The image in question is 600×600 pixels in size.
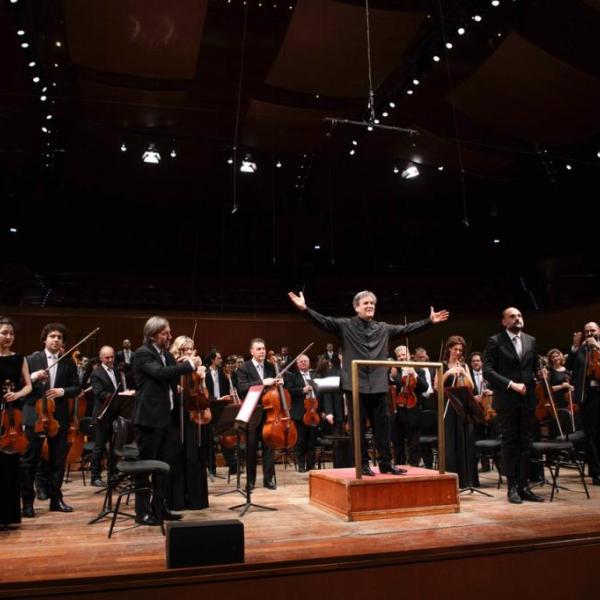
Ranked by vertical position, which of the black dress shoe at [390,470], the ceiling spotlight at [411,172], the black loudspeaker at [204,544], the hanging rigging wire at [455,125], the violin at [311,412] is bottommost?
the black loudspeaker at [204,544]

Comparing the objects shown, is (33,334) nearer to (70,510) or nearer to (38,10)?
(38,10)

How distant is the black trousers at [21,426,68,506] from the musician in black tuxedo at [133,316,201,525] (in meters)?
0.97

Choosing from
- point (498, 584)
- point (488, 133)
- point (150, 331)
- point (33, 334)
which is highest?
point (488, 133)

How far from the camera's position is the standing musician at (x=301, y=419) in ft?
25.6

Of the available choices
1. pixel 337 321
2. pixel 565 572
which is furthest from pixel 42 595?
pixel 337 321

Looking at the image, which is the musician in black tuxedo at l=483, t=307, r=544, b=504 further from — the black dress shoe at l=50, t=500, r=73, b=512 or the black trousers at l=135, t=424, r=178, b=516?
the black dress shoe at l=50, t=500, r=73, b=512

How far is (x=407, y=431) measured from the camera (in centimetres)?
738

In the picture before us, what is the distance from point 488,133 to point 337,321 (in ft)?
27.2

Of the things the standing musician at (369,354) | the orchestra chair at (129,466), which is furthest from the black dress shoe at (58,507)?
the standing musician at (369,354)

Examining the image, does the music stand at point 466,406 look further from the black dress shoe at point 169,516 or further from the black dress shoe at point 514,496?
the black dress shoe at point 169,516

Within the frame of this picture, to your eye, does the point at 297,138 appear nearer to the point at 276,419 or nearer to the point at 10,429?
the point at 276,419

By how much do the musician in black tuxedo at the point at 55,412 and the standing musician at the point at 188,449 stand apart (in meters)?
0.93

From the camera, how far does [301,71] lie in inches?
390

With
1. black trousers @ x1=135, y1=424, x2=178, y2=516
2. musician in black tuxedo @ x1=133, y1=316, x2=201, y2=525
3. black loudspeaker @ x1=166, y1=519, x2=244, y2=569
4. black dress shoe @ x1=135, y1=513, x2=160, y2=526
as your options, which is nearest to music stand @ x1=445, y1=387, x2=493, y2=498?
musician in black tuxedo @ x1=133, y1=316, x2=201, y2=525
